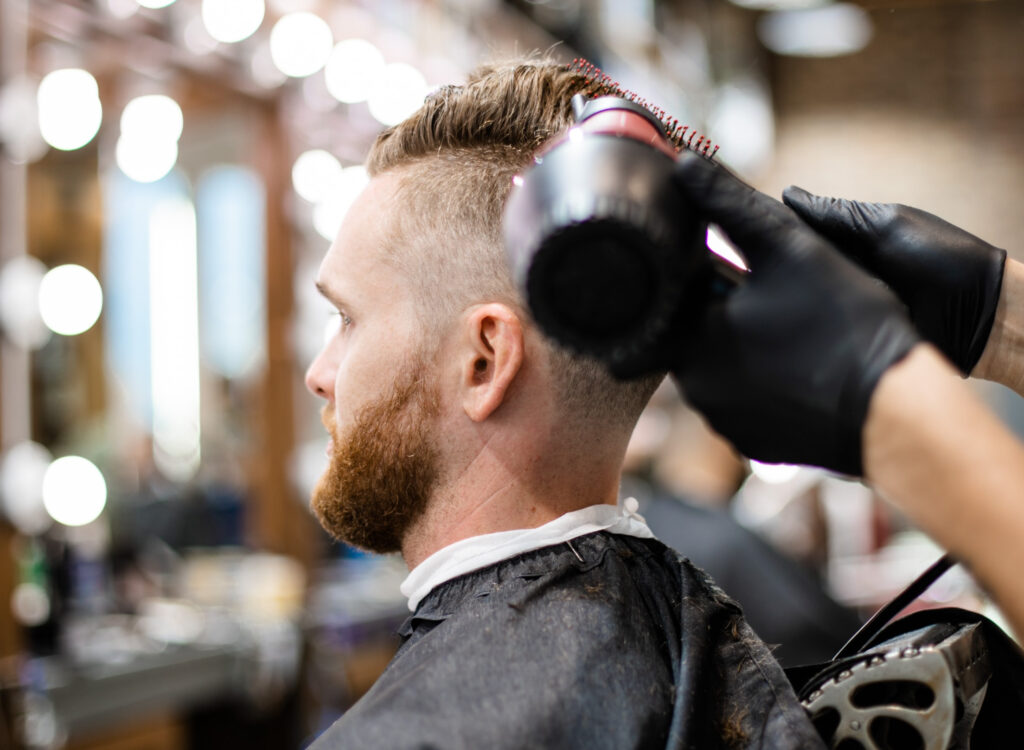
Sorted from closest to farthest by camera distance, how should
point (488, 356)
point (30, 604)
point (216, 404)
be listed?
point (488, 356), point (30, 604), point (216, 404)

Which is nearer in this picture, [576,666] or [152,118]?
[576,666]

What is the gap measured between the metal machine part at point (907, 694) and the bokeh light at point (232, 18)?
3573 mm

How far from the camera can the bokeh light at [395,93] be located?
448 centimetres

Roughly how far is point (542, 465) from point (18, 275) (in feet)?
8.48

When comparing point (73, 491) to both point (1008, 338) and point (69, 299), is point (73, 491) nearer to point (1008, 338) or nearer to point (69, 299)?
point (69, 299)

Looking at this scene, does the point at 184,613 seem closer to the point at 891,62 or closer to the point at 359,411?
the point at 359,411

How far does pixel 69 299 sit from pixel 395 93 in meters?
1.84

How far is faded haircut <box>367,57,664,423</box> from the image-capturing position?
3.70 feet

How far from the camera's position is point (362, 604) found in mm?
4188

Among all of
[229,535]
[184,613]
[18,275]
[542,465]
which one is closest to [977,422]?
[542,465]

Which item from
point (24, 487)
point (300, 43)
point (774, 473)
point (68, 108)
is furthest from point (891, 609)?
point (774, 473)

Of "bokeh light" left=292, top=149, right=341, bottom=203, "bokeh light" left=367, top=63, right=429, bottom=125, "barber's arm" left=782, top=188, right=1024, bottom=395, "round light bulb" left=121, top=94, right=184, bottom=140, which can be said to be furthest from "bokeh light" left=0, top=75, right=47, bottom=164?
"barber's arm" left=782, top=188, right=1024, bottom=395

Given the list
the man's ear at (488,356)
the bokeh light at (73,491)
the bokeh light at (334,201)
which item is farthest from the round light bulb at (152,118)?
the man's ear at (488,356)

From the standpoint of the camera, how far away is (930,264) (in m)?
1.04
